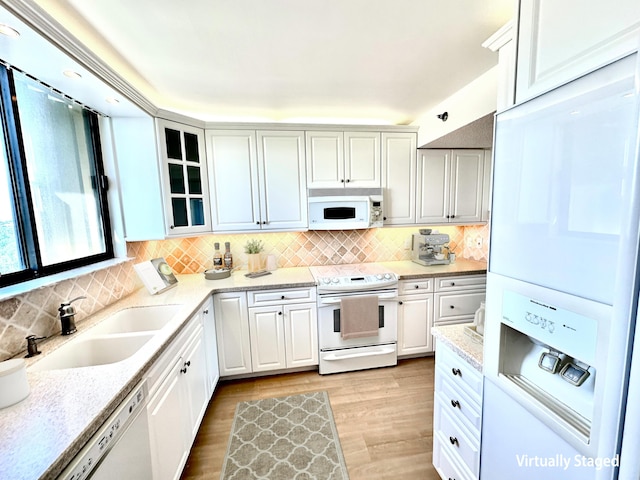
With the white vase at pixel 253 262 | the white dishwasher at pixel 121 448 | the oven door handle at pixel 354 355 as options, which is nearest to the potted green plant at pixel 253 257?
the white vase at pixel 253 262

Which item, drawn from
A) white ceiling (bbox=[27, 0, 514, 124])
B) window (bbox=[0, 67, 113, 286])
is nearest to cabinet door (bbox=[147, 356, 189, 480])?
window (bbox=[0, 67, 113, 286])

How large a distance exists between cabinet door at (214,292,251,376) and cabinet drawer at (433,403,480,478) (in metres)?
1.61

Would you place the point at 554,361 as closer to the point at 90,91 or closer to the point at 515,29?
the point at 515,29

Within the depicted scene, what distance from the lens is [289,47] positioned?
4.95 feet

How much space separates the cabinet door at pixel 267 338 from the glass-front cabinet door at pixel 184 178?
38.6 inches

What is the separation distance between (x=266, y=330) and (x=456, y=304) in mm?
1941

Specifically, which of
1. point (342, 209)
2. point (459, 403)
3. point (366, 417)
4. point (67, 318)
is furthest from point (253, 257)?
point (459, 403)

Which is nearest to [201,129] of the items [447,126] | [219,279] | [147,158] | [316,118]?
[147,158]

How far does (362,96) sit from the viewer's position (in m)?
2.19

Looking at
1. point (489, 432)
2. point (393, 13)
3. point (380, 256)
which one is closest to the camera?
point (489, 432)

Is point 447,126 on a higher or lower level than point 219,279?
higher

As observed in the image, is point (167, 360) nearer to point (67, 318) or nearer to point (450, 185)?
point (67, 318)

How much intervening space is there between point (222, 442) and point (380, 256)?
228 centimetres

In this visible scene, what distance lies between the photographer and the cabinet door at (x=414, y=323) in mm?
2582
